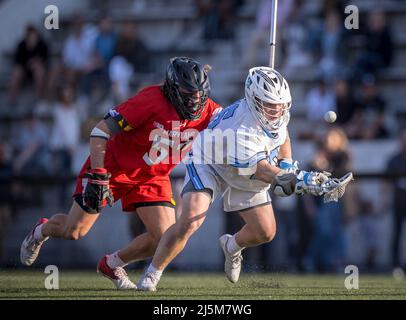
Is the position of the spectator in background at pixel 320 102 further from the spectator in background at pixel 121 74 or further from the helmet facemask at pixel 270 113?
the helmet facemask at pixel 270 113

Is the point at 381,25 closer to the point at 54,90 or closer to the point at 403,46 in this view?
the point at 403,46

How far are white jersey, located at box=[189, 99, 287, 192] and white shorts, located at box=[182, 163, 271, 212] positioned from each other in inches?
1.8

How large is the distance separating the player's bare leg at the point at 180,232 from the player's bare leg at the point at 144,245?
45 cm

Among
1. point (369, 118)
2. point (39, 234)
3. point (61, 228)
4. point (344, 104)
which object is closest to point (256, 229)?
point (61, 228)

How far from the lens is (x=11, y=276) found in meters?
10.1

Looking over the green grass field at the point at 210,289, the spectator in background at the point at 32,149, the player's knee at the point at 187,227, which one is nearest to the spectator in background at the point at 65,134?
the spectator in background at the point at 32,149

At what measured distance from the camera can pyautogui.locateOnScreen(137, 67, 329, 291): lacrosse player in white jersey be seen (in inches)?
309

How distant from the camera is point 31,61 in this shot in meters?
16.1

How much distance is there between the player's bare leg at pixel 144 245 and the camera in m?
8.53

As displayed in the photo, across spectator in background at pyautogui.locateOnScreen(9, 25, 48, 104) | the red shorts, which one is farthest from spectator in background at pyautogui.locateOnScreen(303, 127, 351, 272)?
spectator in background at pyautogui.locateOnScreen(9, 25, 48, 104)

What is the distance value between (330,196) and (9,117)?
9280 millimetres

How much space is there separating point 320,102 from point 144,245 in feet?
19.7

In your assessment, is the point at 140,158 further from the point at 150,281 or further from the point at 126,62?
the point at 126,62

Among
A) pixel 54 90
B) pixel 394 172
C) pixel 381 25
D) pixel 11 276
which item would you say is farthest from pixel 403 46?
pixel 11 276
